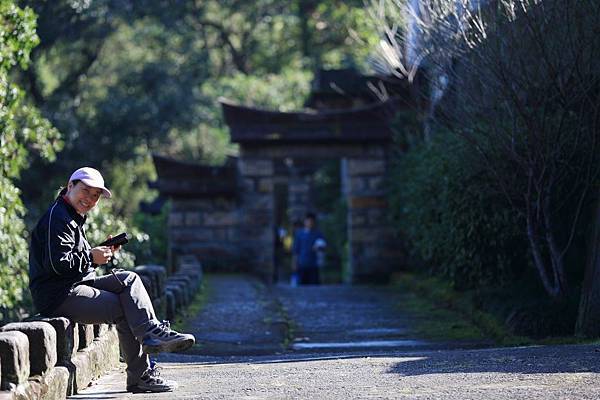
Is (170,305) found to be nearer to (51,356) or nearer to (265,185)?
(51,356)

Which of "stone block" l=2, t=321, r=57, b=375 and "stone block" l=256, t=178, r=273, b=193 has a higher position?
"stone block" l=256, t=178, r=273, b=193

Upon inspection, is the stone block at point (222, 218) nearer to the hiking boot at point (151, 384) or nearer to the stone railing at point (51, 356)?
the stone railing at point (51, 356)

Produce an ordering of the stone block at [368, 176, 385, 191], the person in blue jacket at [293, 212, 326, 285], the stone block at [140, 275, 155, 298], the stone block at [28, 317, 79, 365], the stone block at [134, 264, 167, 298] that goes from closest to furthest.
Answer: the stone block at [28, 317, 79, 365]
the stone block at [140, 275, 155, 298]
the stone block at [134, 264, 167, 298]
the stone block at [368, 176, 385, 191]
the person in blue jacket at [293, 212, 326, 285]

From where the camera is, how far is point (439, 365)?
26.0ft

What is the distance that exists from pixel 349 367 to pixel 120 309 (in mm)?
1690

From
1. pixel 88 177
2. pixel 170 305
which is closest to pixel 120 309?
pixel 88 177

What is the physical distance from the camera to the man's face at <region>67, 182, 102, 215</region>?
729cm

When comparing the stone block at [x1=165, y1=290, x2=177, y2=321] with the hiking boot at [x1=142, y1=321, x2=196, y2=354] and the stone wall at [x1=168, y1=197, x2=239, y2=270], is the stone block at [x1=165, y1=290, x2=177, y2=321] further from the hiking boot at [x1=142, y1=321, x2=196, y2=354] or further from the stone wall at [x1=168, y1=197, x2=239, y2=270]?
the stone wall at [x1=168, y1=197, x2=239, y2=270]

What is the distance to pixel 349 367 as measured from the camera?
8047 millimetres

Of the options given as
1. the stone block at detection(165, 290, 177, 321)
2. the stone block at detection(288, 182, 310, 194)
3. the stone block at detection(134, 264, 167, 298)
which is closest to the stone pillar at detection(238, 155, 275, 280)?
the stone block at detection(165, 290, 177, 321)

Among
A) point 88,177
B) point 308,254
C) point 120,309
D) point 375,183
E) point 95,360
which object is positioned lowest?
point 95,360

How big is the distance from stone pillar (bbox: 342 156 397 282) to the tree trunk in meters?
9.55

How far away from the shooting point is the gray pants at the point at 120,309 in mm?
7234

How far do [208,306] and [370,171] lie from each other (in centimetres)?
627
